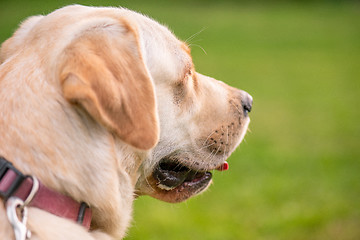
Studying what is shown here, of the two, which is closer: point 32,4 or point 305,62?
point 305,62

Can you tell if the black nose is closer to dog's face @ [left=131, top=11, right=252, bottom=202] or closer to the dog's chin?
dog's face @ [left=131, top=11, right=252, bottom=202]

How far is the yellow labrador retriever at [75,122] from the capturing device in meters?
1.99

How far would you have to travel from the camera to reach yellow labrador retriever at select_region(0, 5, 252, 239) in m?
1.99

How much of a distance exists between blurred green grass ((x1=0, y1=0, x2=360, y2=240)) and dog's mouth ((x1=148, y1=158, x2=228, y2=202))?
0.93 metres

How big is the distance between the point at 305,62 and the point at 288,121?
24.8 feet

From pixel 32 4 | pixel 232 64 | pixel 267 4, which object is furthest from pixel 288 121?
pixel 267 4

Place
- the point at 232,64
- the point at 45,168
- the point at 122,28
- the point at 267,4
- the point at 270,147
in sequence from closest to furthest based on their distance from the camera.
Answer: the point at 45,168 < the point at 122,28 < the point at 270,147 < the point at 232,64 < the point at 267,4

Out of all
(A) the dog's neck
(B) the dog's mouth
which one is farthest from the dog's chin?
(A) the dog's neck

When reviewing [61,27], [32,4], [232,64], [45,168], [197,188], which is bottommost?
[32,4]

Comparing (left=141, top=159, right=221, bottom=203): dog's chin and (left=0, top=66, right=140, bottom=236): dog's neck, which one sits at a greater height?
(left=0, top=66, right=140, bottom=236): dog's neck

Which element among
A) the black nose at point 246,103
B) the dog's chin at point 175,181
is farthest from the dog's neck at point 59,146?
the black nose at point 246,103

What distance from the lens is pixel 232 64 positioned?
16609mm

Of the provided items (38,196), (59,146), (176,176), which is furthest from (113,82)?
(176,176)

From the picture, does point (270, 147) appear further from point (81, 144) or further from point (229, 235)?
point (81, 144)
